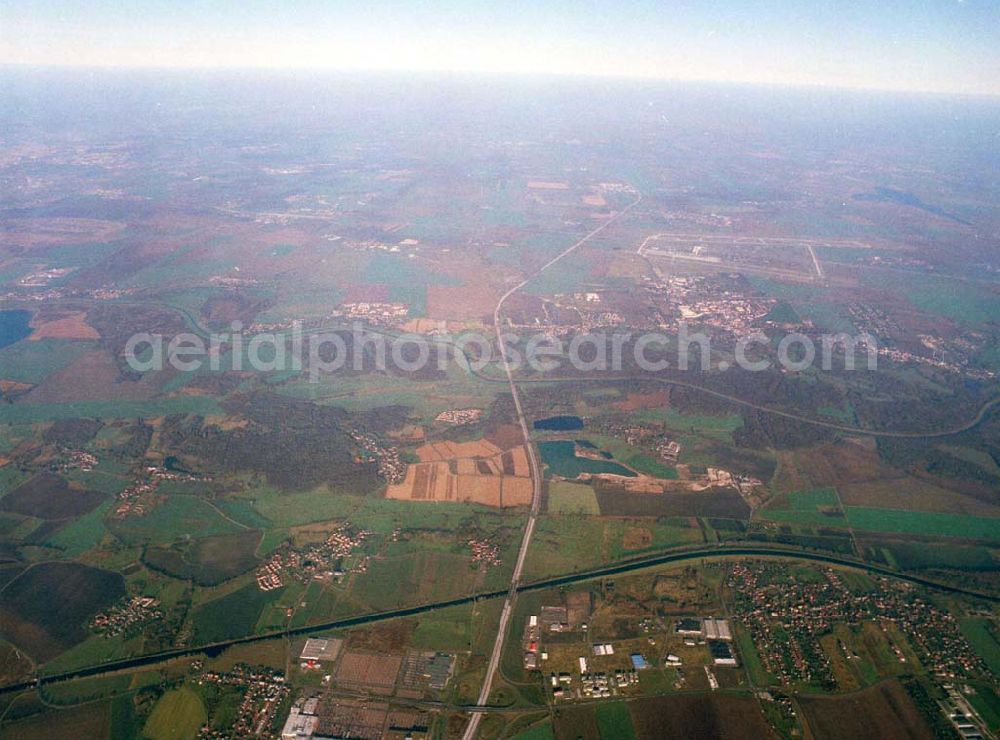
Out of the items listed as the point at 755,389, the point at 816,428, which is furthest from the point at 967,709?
the point at 755,389

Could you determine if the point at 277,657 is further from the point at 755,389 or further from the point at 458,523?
the point at 755,389

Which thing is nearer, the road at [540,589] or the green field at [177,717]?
the green field at [177,717]

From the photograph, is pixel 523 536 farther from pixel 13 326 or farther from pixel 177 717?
pixel 13 326

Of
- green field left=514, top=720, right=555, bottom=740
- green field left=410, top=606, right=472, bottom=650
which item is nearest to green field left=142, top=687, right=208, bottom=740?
green field left=410, top=606, right=472, bottom=650

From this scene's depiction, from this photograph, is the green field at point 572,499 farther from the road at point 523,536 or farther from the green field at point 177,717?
the green field at point 177,717

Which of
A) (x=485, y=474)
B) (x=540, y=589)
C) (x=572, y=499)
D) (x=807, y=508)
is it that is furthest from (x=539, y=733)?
(x=807, y=508)

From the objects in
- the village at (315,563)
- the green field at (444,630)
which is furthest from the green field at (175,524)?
the green field at (444,630)
